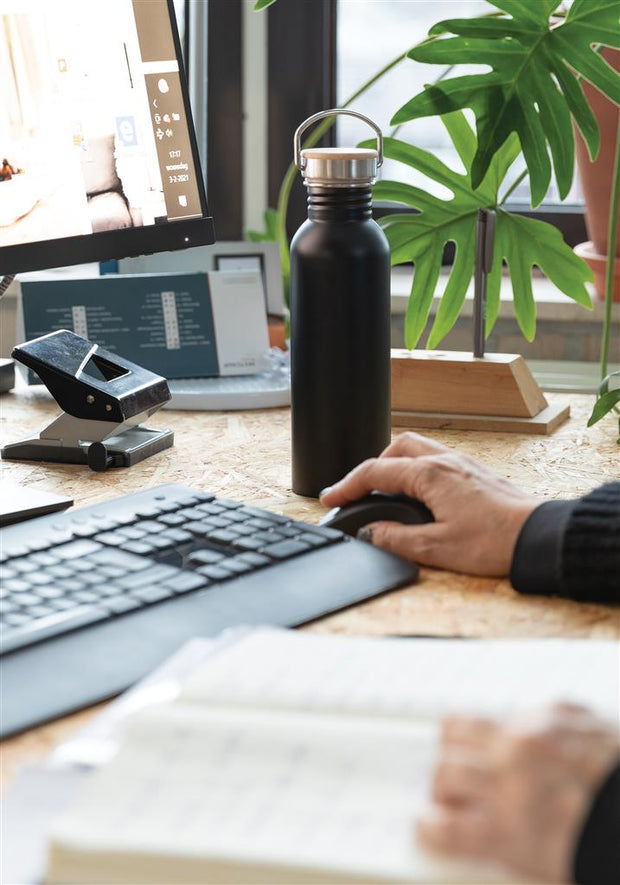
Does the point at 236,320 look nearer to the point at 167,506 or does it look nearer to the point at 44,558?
the point at 167,506

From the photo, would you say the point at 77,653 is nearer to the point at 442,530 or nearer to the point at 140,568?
the point at 140,568

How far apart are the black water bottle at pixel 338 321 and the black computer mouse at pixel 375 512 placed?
114 millimetres

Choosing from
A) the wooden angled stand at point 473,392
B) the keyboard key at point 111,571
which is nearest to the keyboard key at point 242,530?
the keyboard key at point 111,571

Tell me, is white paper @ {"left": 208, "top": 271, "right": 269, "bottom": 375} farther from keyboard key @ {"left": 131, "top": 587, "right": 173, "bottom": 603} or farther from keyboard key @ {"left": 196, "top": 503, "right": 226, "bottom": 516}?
keyboard key @ {"left": 131, "top": 587, "right": 173, "bottom": 603}

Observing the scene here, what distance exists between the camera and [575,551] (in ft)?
2.50

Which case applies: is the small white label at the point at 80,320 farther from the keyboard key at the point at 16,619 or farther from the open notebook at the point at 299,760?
the open notebook at the point at 299,760

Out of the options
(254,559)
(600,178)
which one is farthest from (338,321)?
(600,178)

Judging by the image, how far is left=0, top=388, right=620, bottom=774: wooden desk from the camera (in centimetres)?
72

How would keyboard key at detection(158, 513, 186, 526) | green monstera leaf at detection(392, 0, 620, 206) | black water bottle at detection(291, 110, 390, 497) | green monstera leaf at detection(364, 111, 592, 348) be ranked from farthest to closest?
1. green monstera leaf at detection(364, 111, 592, 348)
2. green monstera leaf at detection(392, 0, 620, 206)
3. black water bottle at detection(291, 110, 390, 497)
4. keyboard key at detection(158, 513, 186, 526)

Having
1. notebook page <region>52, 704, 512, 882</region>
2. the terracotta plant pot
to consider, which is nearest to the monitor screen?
notebook page <region>52, 704, 512, 882</region>

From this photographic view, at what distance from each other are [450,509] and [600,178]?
4.13ft

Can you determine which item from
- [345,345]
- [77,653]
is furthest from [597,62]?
[77,653]

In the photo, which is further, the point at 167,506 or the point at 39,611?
the point at 167,506

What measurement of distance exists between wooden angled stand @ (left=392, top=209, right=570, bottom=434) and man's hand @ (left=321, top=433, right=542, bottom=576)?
15.7 inches
